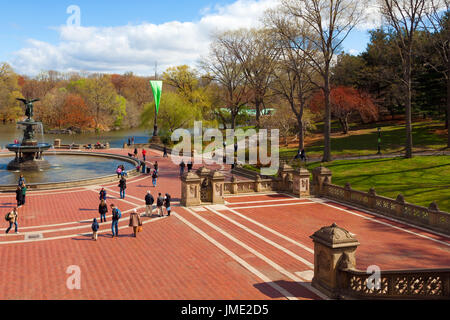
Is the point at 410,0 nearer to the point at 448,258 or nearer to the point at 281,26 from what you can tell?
the point at 281,26

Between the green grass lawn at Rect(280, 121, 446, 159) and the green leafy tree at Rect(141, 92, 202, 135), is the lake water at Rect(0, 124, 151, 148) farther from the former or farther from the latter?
the green grass lawn at Rect(280, 121, 446, 159)

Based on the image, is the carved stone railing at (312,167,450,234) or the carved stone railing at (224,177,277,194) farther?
the carved stone railing at (224,177,277,194)

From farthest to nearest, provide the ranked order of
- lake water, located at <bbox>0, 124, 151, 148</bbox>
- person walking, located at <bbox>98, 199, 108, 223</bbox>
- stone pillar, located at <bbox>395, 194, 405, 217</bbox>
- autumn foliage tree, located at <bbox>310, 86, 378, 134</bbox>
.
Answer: lake water, located at <bbox>0, 124, 151, 148</bbox> < autumn foliage tree, located at <bbox>310, 86, 378, 134</bbox> < stone pillar, located at <bbox>395, 194, 405, 217</bbox> < person walking, located at <bbox>98, 199, 108, 223</bbox>

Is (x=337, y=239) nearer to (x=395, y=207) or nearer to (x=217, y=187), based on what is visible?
(x=395, y=207)

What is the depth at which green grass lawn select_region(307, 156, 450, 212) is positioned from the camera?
25.0 meters

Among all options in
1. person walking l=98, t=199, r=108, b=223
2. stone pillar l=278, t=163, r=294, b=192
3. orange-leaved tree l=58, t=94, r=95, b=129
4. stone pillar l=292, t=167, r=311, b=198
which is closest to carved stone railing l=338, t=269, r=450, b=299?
person walking l=98, t=199, r=108, b=223

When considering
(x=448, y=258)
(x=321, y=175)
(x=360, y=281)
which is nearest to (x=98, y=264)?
(x=360, y=281)

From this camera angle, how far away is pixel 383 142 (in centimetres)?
4706

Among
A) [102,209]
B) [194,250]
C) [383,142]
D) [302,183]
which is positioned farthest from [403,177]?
[102,209]

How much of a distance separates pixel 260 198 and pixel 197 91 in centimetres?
4209

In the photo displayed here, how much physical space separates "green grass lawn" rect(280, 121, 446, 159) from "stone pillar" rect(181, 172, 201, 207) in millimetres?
21512

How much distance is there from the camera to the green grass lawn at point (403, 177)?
25.0 m

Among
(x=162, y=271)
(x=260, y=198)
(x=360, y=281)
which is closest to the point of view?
(x=360, y=281)
